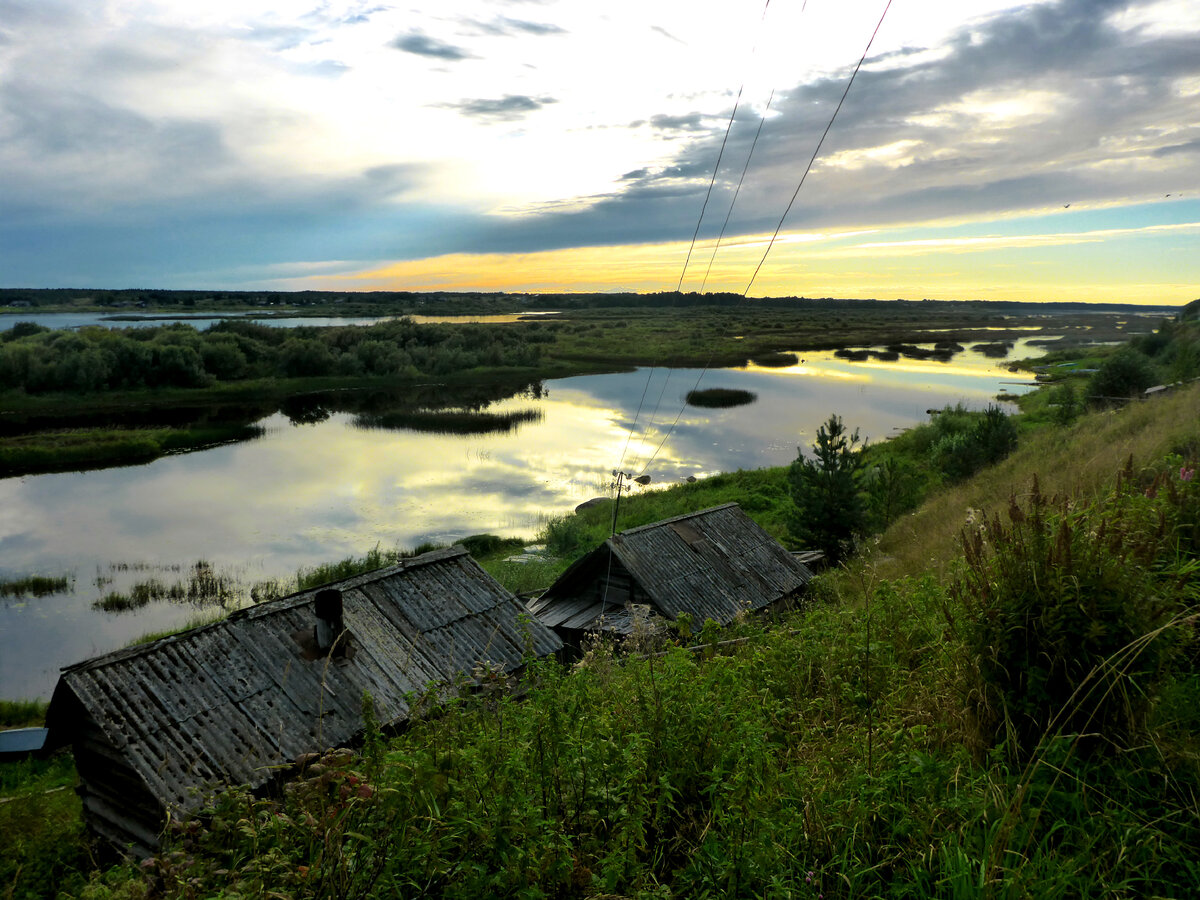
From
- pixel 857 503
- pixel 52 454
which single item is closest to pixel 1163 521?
pixel 857 503

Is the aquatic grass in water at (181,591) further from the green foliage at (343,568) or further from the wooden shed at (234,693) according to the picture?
the wooden shed at (234,693)

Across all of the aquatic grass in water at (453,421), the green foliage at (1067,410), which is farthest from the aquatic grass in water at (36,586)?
the green foliage at (1067,410)

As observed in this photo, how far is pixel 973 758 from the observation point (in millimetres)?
Answer: 3562

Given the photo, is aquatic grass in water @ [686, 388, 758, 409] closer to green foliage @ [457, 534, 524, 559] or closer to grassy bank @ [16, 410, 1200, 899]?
green foliage @ [457, 534, 524, 559]

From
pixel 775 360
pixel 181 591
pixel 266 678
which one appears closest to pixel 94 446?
pixel 181 591

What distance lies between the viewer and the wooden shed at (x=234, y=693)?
990 centimetres

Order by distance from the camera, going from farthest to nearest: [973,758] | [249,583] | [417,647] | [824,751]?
1. [249,583]
2. [417,647]
3. [824,751]
4. [973,758]

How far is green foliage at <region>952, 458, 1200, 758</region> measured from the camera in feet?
11.2

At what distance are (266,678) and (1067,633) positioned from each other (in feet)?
35.4

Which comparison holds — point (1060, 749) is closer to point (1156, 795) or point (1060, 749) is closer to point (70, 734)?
point (1156, 795)

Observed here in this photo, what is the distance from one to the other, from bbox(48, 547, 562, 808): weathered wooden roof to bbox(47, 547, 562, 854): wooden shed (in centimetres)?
2

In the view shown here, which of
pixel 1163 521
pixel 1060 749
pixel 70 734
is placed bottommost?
pixel 70 734

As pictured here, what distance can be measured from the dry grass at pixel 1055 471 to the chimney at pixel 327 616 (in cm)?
840

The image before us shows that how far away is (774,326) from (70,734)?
500 feet
